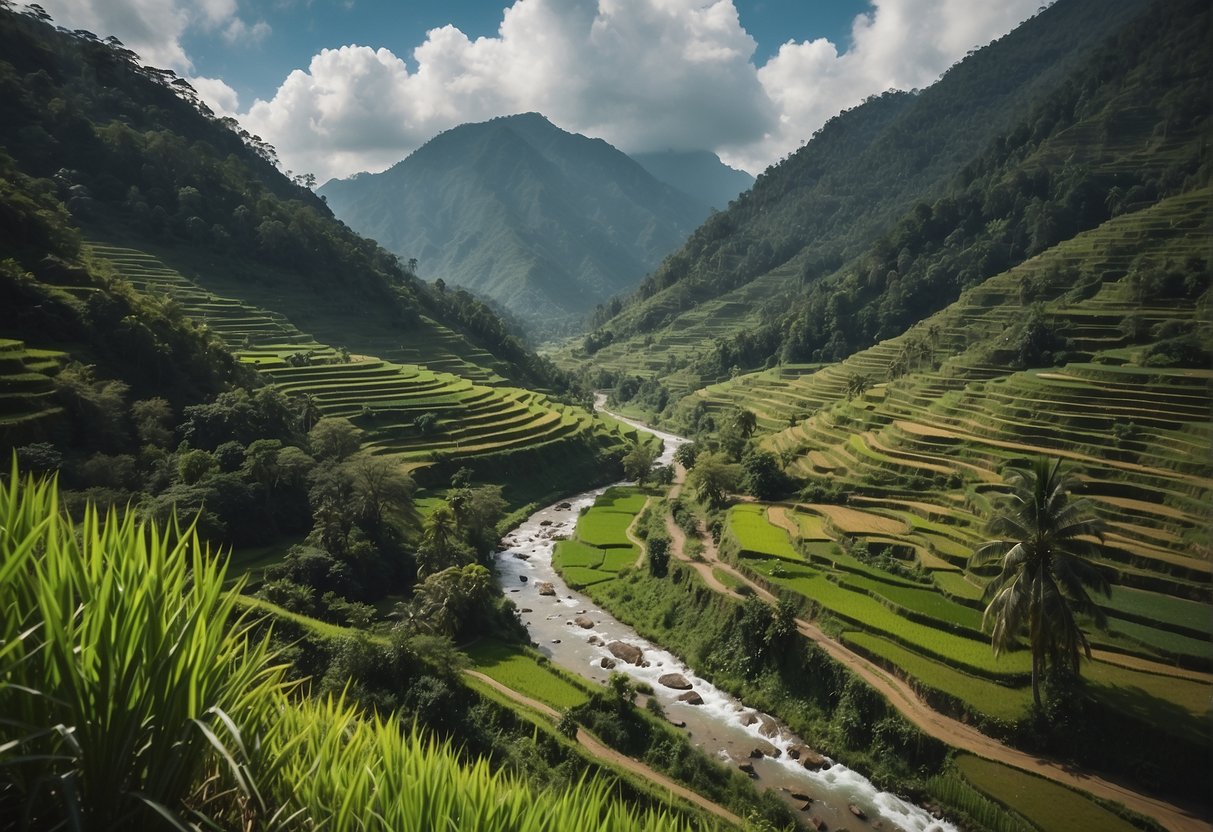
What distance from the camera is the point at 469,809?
400 cm

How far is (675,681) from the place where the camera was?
26.3 meters

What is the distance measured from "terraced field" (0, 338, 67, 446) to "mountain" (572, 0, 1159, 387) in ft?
289

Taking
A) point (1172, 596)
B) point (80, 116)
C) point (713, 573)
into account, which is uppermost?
point (80, 116)

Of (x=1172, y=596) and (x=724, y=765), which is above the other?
(x=1172, y=596)

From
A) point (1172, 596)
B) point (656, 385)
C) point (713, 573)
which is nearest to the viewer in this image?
point (1172, 596)

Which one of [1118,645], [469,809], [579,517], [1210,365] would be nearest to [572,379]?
[579,517]

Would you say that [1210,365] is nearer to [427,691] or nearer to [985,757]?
[985,757]

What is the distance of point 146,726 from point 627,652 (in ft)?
89.8

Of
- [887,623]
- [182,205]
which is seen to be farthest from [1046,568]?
[182,205]

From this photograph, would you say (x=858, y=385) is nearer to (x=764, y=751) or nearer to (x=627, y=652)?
(x=627, y=652)

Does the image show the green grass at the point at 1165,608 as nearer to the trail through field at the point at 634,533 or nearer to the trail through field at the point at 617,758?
the trail through field at the point at 617,758

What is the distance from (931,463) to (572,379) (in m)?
76.8

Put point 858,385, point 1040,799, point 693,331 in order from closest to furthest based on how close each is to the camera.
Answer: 1. point 1040,799
2. point 858,385
3. point 693,331

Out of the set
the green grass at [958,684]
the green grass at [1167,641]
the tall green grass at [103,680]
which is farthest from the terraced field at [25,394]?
the green grass at [1167,641]
